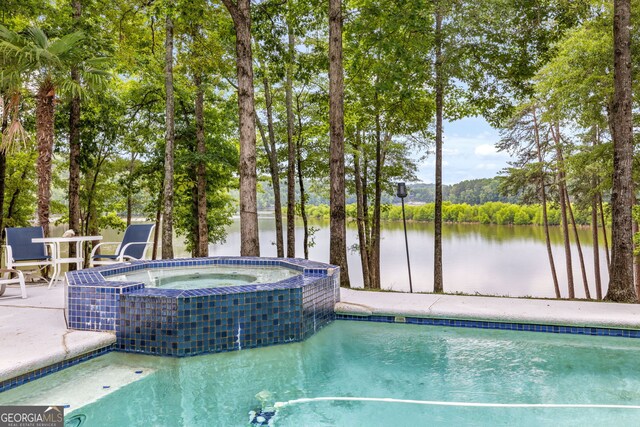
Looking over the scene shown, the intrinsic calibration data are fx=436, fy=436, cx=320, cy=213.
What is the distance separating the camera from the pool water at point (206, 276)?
539 cm

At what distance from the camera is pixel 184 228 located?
51.8ft

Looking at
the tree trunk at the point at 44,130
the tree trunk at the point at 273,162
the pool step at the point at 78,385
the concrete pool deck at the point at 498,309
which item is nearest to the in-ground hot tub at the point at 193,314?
the pool step at the point at 78,385

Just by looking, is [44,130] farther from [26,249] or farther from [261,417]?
[261,417]

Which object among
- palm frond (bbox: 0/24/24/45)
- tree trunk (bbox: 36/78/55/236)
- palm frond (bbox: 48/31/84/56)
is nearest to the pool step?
tree trunk (bbox: 36/78/55/236)

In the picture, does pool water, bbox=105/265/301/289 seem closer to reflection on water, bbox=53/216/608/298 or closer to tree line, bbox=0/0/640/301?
tree line, bbox=0/0/640/301

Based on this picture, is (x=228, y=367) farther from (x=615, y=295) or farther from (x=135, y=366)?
(x=615, y=295)

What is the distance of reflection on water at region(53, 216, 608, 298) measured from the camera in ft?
72.7

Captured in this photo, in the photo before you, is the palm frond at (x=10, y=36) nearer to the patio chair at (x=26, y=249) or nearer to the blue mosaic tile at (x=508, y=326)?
the patio chair at (x=26, y=249)

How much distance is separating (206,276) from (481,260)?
2637cm

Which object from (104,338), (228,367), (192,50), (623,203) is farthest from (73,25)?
(623,203)

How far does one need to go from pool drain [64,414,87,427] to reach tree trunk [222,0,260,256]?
492cm

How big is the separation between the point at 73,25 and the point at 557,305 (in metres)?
9.87

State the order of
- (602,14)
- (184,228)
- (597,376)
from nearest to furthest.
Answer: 1. (597,376)
2. (602,14)
3. (184,228)

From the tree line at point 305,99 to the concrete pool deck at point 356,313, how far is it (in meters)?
1.75
